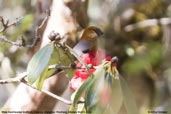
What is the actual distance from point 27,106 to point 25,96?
39mm

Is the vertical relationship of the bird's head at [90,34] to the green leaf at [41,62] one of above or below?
above

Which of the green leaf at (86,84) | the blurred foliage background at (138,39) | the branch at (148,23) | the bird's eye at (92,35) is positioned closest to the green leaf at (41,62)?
the green leaf at (86,84)

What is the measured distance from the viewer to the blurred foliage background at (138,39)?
2311 millimetres

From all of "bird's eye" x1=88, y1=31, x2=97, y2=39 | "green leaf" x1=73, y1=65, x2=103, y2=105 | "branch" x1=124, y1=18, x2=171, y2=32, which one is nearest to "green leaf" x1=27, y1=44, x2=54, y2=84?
"green leaf" x1=73, y1=65, x2=103, y2=105

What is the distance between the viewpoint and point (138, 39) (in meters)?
2.48

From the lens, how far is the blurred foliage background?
7.58 ft

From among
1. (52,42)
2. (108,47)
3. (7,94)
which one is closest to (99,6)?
(108,47)

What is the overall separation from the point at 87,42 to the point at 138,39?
1.31m

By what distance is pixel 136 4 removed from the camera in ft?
8.27

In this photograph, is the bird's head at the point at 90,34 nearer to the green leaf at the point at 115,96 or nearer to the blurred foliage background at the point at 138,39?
the green leaf at the point at 115,96

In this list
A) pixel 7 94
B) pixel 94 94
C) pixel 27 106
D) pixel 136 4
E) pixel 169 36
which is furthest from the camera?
pixel 136 4

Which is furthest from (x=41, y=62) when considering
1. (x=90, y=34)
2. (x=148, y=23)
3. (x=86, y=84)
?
(x=148, y=23)

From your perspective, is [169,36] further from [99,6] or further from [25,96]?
[25,96]

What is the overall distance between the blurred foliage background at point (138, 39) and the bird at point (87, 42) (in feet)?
3.22
